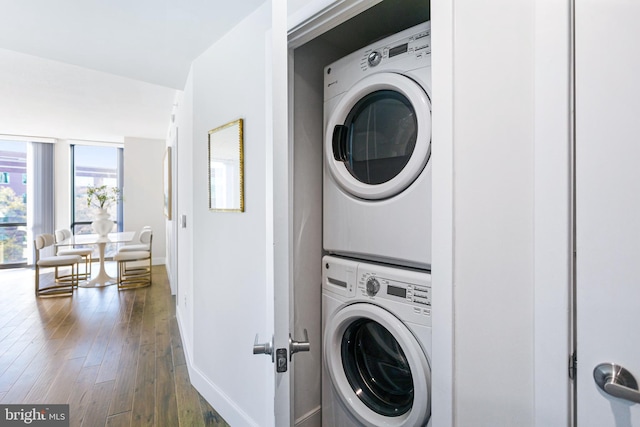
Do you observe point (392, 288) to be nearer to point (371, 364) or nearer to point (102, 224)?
point (371, 364)

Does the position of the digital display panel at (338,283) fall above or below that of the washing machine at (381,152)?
below

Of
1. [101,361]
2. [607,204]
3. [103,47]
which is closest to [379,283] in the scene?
[607,204]

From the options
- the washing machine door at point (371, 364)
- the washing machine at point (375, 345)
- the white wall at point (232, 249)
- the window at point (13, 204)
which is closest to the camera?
the washing machine at point (375, 345)

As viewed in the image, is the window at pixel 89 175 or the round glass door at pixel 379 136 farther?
the window at pixel 89 175

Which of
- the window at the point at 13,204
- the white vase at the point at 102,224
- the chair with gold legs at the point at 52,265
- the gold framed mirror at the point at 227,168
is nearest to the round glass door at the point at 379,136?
the gold framed mirror at the point at 227,168

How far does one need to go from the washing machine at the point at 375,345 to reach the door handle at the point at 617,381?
18.9 inches

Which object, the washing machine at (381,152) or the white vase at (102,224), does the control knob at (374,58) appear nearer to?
the washing machine at (381,152)

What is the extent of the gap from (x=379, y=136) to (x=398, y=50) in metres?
0.32

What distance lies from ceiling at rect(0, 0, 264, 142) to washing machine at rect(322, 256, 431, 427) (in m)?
1.44

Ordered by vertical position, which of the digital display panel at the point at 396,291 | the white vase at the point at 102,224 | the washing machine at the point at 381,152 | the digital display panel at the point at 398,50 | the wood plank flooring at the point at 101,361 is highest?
the digital display panel at the point at 398,50

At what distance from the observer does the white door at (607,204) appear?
583mm

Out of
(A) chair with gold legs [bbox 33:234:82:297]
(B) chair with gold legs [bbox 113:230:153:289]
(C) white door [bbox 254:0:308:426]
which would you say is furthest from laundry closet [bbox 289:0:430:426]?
(A) chair with gold legs [bbox 33:234:82:297]

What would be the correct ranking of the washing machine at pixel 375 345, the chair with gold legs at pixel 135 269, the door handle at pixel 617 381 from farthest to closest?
1. the chair with gold legs at pixel 135 269
2. the washing machine at pixel 375 345
3. the door handle at pixel 617 381

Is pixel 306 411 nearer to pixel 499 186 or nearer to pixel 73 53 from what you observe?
pixel 499 186
